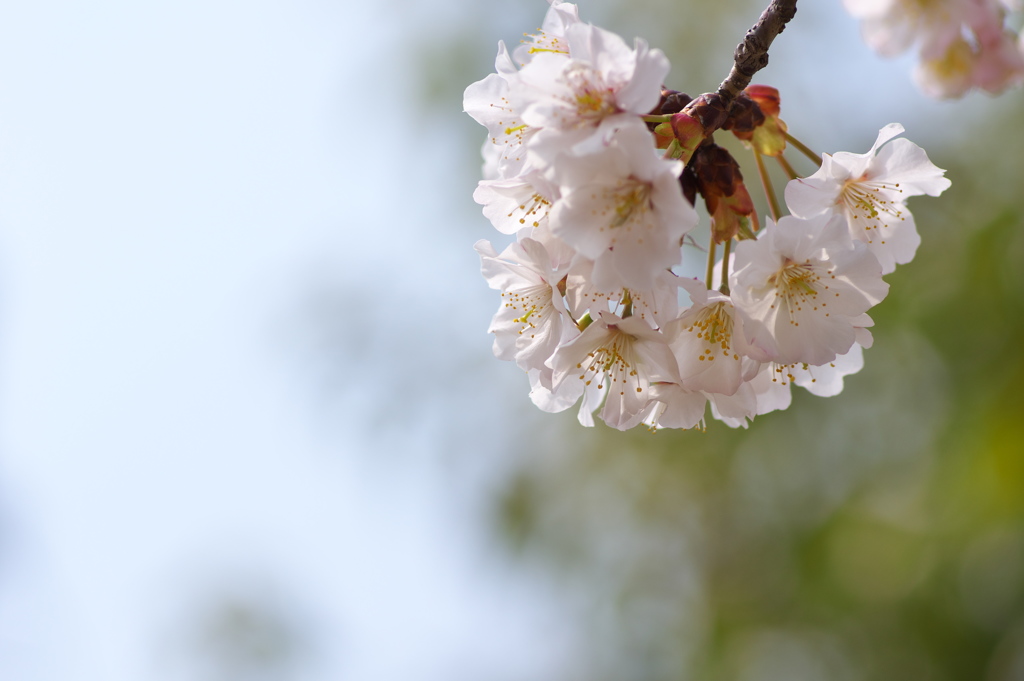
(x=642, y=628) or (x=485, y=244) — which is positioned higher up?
(x=485, y=244)

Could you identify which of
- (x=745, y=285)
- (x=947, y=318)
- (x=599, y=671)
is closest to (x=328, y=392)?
(x=599, y=671)

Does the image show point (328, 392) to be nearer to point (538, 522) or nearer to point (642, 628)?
point (538, 522)

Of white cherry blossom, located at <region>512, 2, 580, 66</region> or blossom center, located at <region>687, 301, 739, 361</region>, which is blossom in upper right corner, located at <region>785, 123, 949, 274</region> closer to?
blossom center, located at <region>687, 301, 739, 361</region>

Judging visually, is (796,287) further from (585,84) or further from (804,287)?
(585,84)

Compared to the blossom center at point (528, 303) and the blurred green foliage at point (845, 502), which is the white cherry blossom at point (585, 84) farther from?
the blurred green foliage at point (845, 502)

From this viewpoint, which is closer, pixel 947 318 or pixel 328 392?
pixel 947 318

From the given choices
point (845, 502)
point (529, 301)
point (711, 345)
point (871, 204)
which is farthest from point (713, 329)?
point (845, 502)

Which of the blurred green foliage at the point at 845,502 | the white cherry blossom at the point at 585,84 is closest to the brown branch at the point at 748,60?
the white cherry blossom at the point at 585,84
